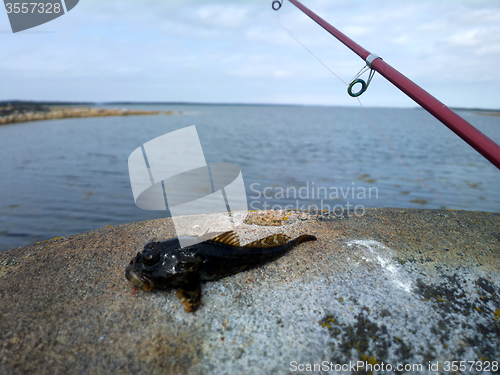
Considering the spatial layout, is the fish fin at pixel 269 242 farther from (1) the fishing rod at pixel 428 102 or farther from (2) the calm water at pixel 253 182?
(2) the calm water at pixel 253 182

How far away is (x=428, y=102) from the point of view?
3.39m

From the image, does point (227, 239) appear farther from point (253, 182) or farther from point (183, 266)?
point (253, 182)

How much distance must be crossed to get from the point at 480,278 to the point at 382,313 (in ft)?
5.23

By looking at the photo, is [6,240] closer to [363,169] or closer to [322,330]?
[322,330]

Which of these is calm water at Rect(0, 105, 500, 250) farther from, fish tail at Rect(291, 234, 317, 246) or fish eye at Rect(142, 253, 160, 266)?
fish eye at Rect(142, 253, 160, 266)

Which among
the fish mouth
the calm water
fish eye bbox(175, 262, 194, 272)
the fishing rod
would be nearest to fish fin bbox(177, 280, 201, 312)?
fish eye bbox(175, 262, 194, 272)

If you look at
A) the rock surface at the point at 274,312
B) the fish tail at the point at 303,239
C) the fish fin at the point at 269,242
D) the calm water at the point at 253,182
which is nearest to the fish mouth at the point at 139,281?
the rock surface at the point at 274,312

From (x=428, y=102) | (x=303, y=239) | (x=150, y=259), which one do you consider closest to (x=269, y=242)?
(x=303, y=239)

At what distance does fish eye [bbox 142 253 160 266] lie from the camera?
3479mm

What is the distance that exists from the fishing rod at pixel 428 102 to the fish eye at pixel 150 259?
3.51 meters

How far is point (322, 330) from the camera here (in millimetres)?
3176

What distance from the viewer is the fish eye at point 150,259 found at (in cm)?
348

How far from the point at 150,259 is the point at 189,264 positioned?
0.45 meters

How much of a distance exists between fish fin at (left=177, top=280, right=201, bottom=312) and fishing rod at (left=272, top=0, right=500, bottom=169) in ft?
10.9
